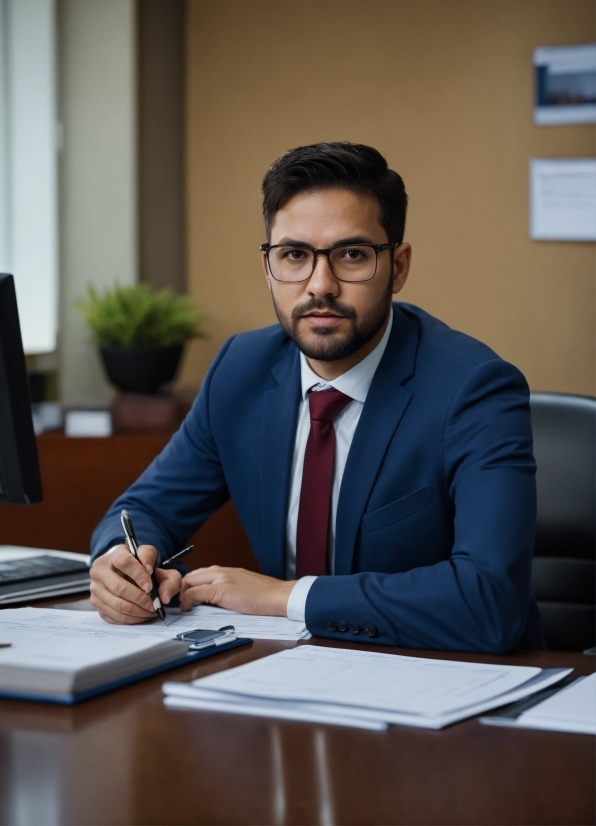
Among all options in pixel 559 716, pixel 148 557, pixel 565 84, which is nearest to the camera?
pixel 559 716

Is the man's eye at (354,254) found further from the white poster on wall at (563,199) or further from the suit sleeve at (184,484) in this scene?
the white poster on wall at (563,199)

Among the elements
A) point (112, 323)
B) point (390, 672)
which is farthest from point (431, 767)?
point (112, 323)

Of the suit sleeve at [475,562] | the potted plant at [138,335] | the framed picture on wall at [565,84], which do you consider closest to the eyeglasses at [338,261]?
the suit sleeve at [475,562]

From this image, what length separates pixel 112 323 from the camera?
3322 mm

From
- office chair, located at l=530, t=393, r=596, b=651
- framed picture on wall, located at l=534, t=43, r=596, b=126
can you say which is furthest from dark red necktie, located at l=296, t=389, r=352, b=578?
framed picture on wall, located at l=534, t=43, r=596, b=126

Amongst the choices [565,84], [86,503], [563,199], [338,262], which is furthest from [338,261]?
[565,84]

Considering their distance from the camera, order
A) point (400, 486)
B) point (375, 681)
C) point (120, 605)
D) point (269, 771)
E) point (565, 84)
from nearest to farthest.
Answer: point (269, 771)
point (375, 681)
point (120, 605)
point (400, 486)
point (565, 84)

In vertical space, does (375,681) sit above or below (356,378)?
below

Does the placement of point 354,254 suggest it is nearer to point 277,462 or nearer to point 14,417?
point 277,462

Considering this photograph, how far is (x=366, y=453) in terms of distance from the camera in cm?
181

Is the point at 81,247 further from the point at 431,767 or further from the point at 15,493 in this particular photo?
the point at 431,767

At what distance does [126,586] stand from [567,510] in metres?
0.99

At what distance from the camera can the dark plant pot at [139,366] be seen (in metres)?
3.30

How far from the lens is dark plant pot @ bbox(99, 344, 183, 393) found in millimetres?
3301
